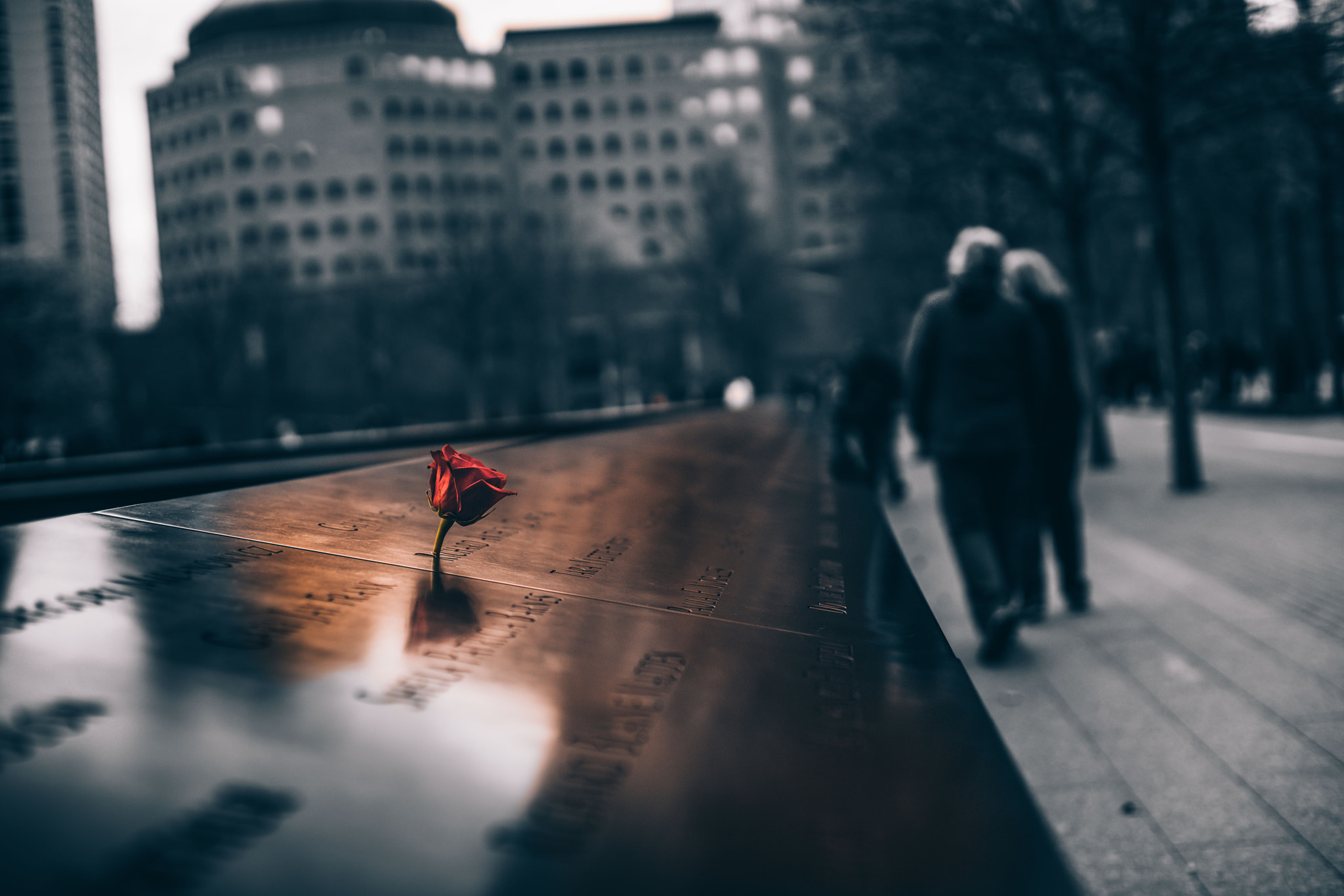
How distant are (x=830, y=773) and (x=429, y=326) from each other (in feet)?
155

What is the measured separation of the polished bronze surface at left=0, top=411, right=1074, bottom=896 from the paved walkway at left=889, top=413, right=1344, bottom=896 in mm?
1511

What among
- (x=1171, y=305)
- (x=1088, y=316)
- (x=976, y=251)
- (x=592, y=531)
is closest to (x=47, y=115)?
(x=976, y=251)

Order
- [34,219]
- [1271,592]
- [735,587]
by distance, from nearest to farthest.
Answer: [735,587] < [1271,592] < [34,219]

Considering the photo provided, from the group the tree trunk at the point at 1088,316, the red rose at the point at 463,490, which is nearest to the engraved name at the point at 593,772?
the red rose at the point at 463,490

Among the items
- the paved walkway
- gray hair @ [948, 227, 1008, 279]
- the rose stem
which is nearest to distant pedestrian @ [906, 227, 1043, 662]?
gray hair @ [948, 227, 1008, 279]

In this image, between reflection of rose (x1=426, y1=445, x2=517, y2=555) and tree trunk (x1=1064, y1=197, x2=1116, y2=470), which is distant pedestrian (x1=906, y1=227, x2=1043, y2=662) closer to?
reflection of rose (x1=426, y1=445, x2=517, y2=555)

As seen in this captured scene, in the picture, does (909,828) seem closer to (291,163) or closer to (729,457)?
(729,457)

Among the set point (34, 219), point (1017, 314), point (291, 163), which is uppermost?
point (291, 163)

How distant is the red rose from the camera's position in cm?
196

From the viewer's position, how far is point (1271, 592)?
637cm

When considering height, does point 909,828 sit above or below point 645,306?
below

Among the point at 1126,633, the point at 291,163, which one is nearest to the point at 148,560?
the point at 1126,633

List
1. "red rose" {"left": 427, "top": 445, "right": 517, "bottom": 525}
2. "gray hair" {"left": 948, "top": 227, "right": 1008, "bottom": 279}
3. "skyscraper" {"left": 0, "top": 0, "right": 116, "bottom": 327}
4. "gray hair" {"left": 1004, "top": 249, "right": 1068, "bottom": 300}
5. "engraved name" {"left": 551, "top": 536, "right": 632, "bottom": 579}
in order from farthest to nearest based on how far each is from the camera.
A: "gray hair" {"left": 1004, "top": 249, "right": 1068, "bottom": 300}, "gray hair" {"left": 948, "top": 227, "right": 1008, "bottom": 279}, "skyscraper" {"left": 0, "top": 0, "right": 116, "bottom": 327}, "engraved name" {"left": 551, "top": 536, "right": 632, "bottom": 579}, "red rose" {"left": 427, "top": 445, "right": 517, "bottom": 525}

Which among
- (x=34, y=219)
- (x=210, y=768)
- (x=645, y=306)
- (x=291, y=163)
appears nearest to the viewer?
(x=210, y=768)
